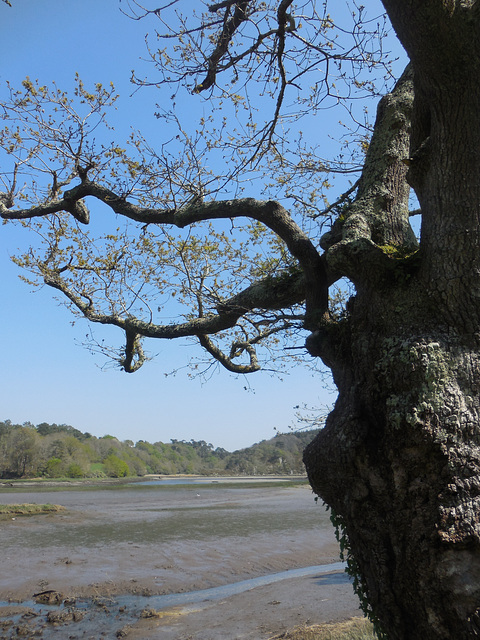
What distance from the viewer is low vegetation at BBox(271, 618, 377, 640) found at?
6.62 m

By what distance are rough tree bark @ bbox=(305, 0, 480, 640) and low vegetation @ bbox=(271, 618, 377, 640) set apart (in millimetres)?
4001

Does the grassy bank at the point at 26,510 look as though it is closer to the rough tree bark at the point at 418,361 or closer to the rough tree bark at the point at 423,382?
the rough tree bark at the point at 418,361

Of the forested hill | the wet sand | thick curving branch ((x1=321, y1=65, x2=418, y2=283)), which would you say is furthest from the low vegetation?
the forested hill

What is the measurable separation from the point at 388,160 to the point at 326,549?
14913 millimetres

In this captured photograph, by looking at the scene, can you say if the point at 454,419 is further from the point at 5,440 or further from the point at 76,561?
the point at 5,440

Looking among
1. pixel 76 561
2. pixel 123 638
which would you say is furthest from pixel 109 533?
pixel 123 638

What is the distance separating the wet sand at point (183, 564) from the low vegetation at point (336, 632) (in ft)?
2.12

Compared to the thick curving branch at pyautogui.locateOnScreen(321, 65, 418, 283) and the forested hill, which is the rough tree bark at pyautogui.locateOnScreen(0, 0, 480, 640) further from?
the forested hill

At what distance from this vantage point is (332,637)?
684cm

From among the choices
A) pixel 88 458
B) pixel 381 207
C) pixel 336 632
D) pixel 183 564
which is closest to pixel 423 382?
pixel 381 207

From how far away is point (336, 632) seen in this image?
7.13m

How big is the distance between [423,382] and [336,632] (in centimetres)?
555

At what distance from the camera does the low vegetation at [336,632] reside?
662 cm

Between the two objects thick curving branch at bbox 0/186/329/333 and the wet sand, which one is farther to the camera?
the wet sand
